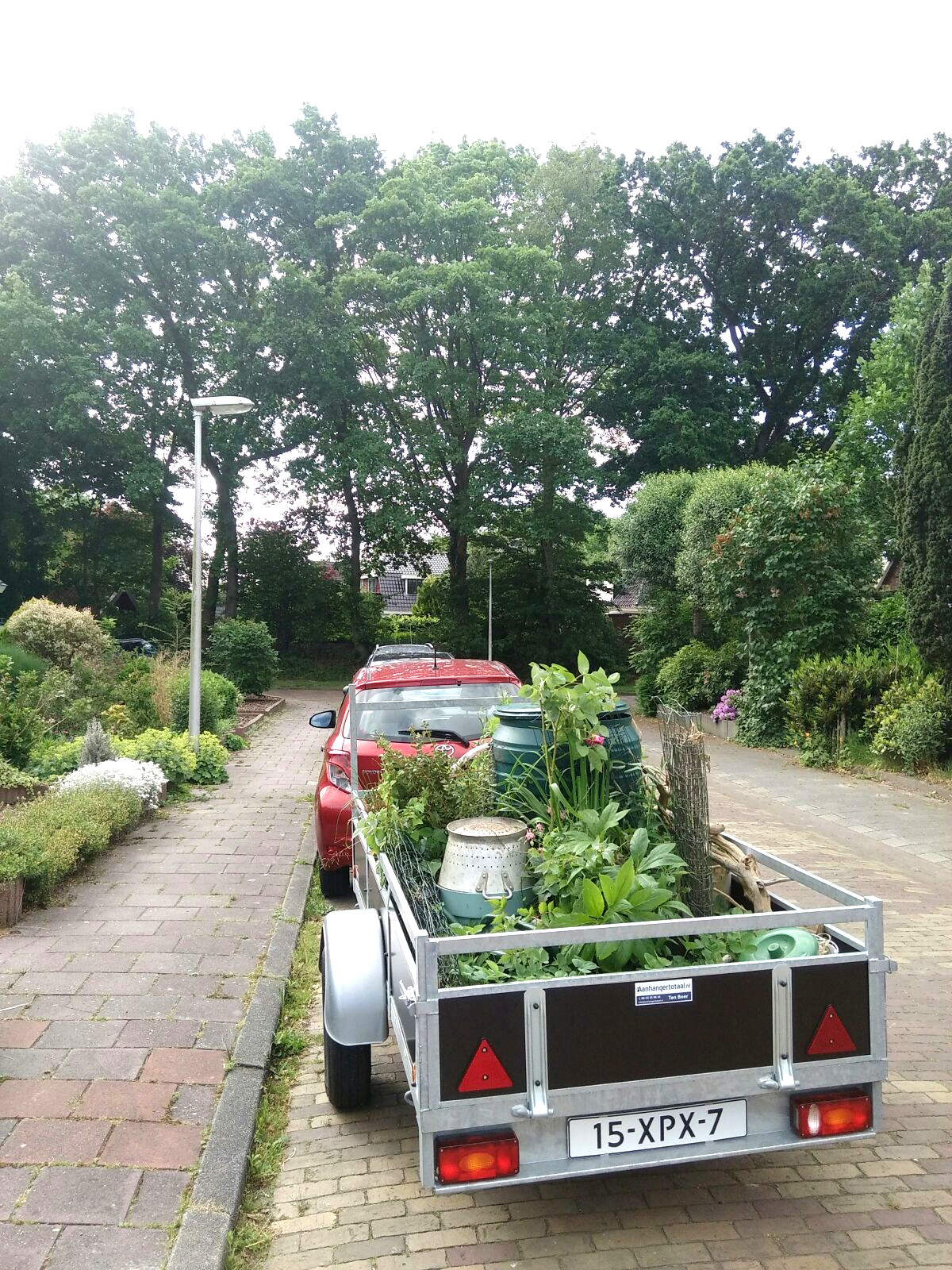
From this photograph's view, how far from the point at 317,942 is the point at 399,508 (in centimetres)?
2553

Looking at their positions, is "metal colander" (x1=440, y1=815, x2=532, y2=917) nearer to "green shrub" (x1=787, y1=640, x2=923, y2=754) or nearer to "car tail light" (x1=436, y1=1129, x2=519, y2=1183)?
"car tail light" (x1=436, y1=1129, x2=519, y2=1183)

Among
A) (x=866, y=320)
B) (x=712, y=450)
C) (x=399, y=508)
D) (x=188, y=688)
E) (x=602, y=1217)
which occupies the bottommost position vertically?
(x=602, y=1217)

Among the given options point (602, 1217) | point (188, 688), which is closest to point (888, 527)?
point (188, 688)

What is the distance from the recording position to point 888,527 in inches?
786

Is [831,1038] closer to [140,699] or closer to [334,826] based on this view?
[334,826]

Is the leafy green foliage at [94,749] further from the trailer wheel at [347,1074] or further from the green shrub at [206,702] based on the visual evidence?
the trailer wheel at [347,1074]

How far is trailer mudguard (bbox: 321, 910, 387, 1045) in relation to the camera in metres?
3.17

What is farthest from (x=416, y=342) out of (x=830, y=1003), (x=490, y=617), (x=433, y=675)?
(x=830, y=1003)

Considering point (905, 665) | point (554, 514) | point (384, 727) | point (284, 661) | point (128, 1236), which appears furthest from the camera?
point (284, 661)

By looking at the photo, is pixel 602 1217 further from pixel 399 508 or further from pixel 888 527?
pixel 399 508

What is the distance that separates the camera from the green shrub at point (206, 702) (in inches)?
496

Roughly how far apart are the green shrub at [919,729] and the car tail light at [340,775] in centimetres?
810

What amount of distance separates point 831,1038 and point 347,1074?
6.16 ft

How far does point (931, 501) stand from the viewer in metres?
11.0
